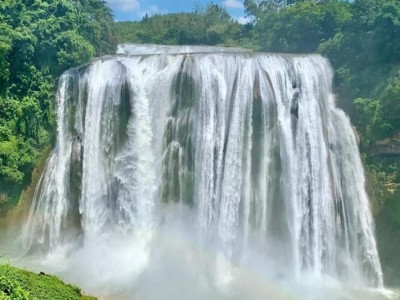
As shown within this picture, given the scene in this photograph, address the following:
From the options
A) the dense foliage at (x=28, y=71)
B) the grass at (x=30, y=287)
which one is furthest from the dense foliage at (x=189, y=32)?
the grass at (x=30, y=287)

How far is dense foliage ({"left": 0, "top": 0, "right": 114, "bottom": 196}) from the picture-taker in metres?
21.5

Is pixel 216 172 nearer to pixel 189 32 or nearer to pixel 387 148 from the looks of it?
pixel 387 148

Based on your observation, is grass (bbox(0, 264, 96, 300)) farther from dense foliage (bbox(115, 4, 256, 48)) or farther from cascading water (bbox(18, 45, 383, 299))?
dense foliage (bbox(115, 4, 256, 48))

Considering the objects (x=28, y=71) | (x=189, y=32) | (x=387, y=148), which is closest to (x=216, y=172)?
(x=387, y=148)

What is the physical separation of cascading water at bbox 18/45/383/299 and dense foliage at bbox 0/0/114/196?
142 centimetres

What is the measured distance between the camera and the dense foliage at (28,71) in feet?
70.5

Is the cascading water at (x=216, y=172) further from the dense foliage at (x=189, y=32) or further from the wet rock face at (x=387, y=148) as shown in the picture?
the dense foliage at (x=189, y=32)

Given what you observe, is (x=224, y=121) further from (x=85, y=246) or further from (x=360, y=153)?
(x=85, y=246)

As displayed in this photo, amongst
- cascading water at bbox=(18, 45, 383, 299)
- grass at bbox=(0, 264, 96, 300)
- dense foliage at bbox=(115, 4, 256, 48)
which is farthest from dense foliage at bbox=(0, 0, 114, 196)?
dense foliage at bbox=(115, 4, 256, 48)

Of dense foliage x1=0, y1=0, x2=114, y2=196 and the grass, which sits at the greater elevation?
dense foliage x1=0, y1=0, x2=114, y2=196

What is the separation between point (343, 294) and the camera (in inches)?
719

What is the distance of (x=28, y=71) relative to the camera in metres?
22.4

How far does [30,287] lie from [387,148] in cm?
1627

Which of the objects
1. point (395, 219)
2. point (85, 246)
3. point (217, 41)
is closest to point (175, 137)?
point (85, 246)
